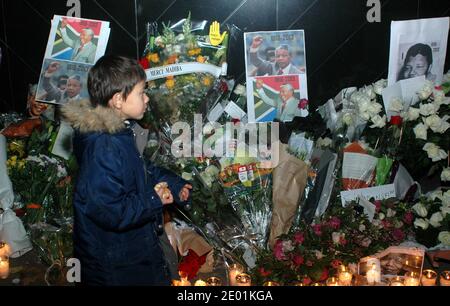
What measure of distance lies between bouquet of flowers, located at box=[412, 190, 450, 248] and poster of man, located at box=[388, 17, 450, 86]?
1.07 metres

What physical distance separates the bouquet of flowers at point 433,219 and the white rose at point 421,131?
0.39 m

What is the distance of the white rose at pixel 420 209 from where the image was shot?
3.19 metres

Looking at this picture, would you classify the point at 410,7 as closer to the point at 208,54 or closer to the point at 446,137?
the point at 446,137

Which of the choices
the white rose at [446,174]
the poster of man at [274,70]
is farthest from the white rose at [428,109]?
the poster of man at [274,70]

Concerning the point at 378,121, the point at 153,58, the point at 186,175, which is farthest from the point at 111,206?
the point at 378,121

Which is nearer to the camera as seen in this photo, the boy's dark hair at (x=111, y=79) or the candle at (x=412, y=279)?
the boy's dark hair at (x=111, y=79)

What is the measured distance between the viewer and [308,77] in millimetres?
4098

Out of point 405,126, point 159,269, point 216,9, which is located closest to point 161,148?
point 159,269

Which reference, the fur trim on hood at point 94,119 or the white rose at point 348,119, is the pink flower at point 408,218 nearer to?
the white rose at point 348,119

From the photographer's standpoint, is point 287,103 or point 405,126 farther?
point 287,103

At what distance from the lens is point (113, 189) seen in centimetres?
216

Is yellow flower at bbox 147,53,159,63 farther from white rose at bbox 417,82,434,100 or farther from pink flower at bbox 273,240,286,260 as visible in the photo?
white rose at bbox 417,82,434,100
